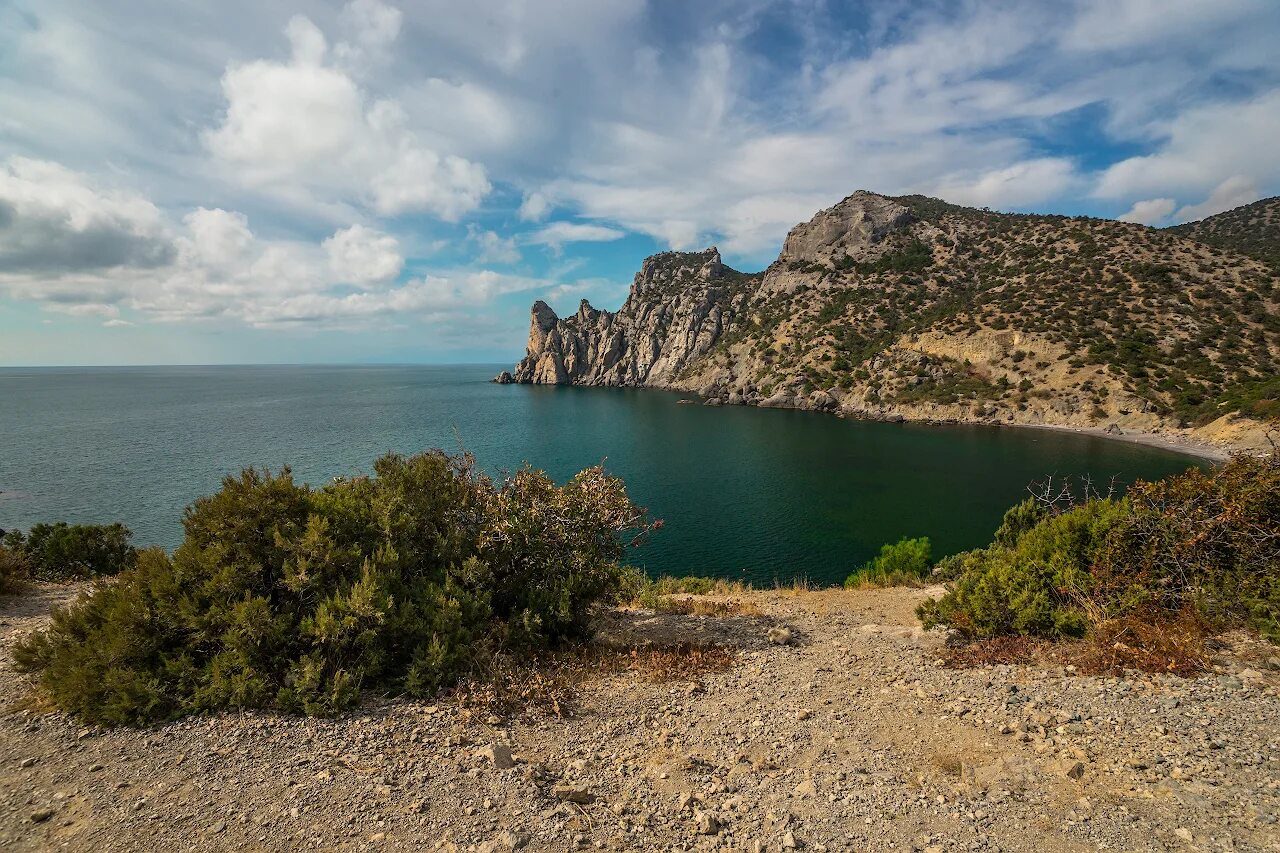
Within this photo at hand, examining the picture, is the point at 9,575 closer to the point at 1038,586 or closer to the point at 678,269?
the point at 1038,586

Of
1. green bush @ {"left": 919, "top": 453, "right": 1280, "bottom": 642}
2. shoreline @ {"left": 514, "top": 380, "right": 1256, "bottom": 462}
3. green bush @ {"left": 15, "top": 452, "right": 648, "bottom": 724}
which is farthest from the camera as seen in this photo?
shoreline @ {"left": 514, "top": 380, "right": 1256, "bottom": 462}

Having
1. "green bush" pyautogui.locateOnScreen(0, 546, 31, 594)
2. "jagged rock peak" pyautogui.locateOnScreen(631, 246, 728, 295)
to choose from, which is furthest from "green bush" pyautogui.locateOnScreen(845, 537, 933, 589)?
"jagged rock peak" pyautogui.locateOnScreen(631, 246, 728, 295)

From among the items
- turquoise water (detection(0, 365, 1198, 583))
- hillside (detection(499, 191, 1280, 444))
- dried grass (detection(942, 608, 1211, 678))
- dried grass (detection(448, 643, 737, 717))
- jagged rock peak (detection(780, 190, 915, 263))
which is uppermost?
jagged rock peak (detection(780, 190, 915, 263))

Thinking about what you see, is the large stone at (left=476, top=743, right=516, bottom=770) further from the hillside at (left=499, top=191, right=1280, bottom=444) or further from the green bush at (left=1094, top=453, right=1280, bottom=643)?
the hillside at (left=499, top=191, right=1280, bottom=444)

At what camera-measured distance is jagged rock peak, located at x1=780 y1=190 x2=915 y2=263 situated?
111956 millimetres

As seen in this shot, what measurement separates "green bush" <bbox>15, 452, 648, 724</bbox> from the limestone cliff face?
11538 cm

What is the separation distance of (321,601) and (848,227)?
126m

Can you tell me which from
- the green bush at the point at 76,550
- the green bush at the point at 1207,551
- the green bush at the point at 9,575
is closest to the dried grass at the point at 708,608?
the green bush at the point at 1207,551

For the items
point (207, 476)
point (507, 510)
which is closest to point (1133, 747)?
point (507, 510)

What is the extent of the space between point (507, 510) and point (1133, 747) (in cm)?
858

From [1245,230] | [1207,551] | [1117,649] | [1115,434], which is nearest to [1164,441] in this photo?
[1115,434]

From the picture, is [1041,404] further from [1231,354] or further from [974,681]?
[974,681]

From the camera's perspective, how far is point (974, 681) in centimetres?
751

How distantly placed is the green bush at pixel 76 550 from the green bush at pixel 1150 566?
894 inches
